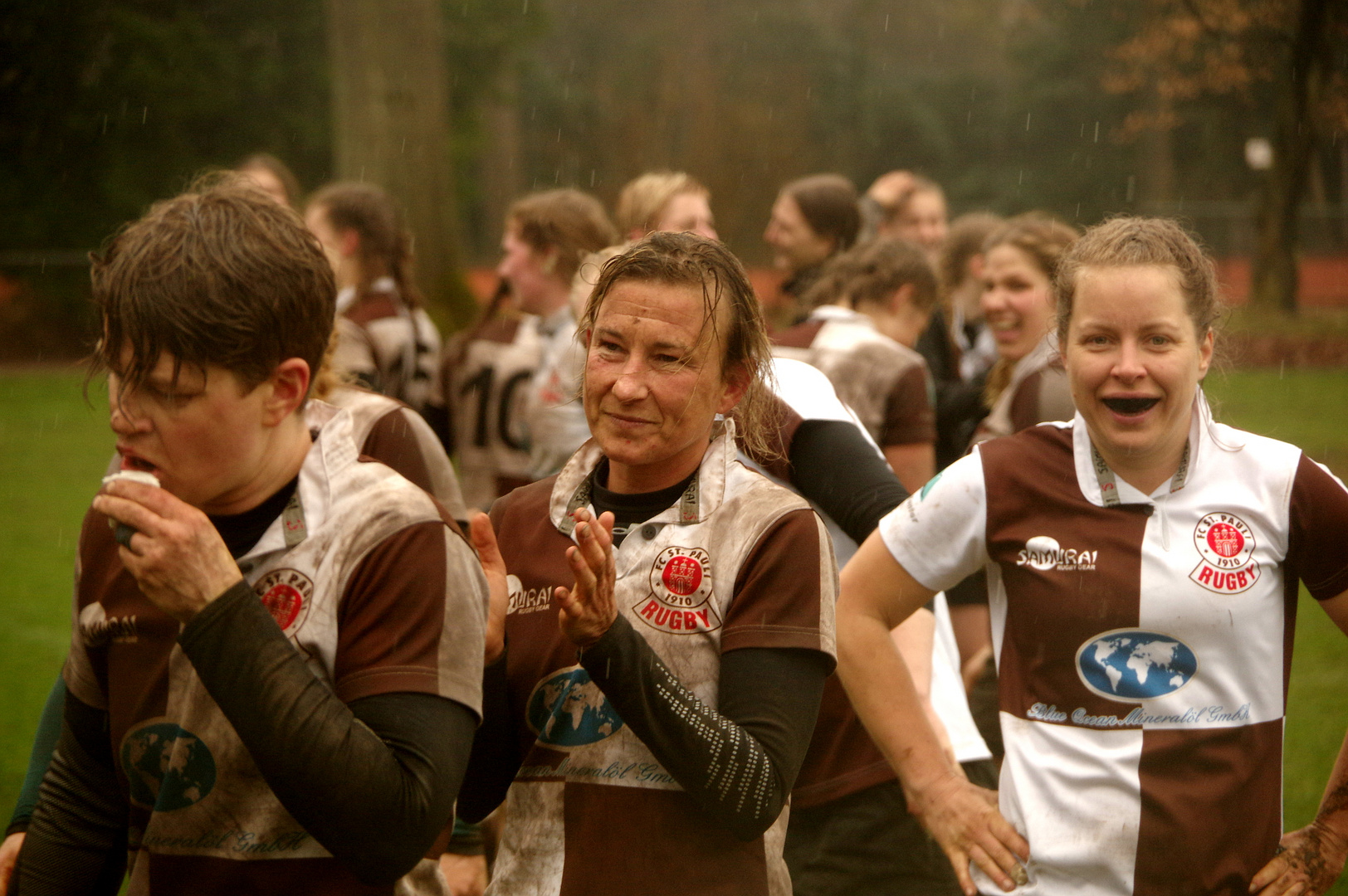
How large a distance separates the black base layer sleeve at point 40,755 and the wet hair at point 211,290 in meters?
0.99

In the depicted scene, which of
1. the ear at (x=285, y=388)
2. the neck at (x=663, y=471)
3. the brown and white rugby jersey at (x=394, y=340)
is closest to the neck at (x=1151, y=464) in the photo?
the neck at (x=663, y=471)

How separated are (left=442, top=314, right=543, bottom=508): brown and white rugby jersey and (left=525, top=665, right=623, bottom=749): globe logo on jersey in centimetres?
331

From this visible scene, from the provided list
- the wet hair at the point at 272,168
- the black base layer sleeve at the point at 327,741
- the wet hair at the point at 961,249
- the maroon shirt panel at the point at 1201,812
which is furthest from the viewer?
the wet hair at the point at 961,249

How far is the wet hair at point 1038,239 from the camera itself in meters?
5.36

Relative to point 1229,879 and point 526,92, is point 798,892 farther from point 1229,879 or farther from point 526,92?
point 526,92

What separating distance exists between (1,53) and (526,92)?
19868mm

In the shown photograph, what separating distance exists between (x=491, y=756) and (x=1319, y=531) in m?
1.69

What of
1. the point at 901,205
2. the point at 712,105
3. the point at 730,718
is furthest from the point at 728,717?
the point at 712,105

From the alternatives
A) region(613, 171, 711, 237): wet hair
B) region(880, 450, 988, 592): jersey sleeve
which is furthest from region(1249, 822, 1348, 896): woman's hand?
region(613, 171, 711, 237): wet hair

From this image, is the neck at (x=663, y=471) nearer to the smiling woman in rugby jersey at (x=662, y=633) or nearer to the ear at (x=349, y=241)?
the smiling woman in rugby jersey at (x=662, y=633)

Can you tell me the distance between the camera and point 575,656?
234 centimetres

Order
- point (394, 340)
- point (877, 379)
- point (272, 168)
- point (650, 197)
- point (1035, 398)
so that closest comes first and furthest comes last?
1. point (877, 379)
2. point (1035, 398)
3. point (650, 197)
4. point (394, 340)
5. point (272, 168)

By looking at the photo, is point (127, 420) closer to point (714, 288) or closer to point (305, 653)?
point (305, 653)

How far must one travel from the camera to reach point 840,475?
3129 millimetres
